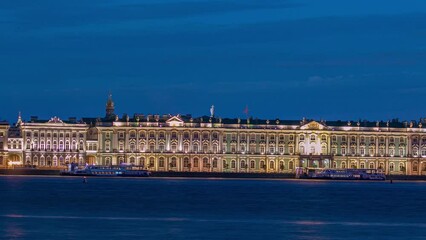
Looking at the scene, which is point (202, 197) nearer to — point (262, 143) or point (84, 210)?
point (84, 210)

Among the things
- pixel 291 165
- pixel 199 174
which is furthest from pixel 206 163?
pixel 291 165

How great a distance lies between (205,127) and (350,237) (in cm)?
10526

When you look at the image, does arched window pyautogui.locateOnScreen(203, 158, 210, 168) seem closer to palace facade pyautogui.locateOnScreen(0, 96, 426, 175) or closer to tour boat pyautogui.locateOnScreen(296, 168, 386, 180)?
palace facade pyautogui.locateOnScreen(0, 96, 426, 175)

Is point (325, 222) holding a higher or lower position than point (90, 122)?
lower

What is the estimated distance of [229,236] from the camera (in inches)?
1652

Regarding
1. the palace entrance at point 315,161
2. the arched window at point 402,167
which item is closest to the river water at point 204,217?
the palace entrance at point 315,161

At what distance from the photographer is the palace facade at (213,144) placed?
146 m

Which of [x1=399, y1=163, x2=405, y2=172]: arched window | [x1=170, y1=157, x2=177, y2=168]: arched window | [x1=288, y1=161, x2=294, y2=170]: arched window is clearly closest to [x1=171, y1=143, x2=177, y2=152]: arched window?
[x1=170, y1=157, x2=177, y2=168]: arched window

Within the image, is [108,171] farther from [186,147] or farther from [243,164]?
[243,164]

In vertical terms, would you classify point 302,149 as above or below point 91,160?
above

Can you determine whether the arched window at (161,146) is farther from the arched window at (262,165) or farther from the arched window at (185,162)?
the arched window at (262,165)

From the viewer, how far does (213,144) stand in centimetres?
14762

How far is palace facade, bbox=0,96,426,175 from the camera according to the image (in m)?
146

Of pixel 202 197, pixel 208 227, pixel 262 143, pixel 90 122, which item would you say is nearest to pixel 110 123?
pixel 90 122
